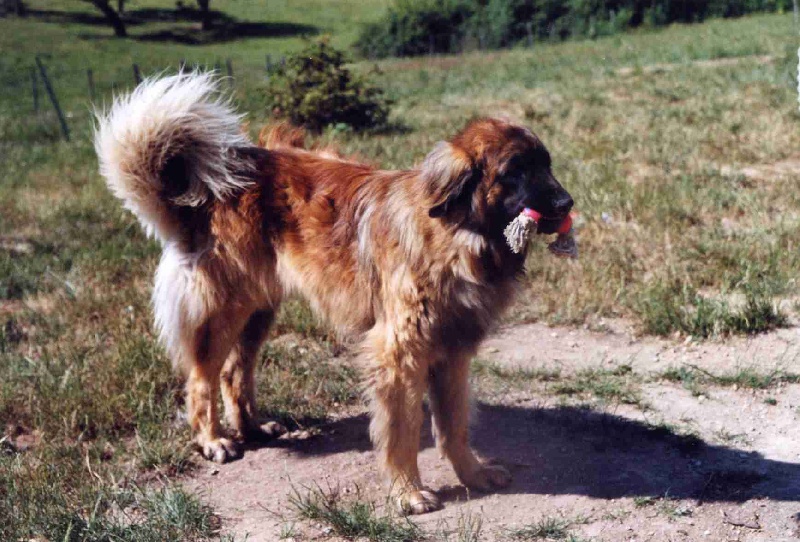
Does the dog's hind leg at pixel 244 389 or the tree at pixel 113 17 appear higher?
the tree at pixel 113 17

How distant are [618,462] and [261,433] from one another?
6.40ft

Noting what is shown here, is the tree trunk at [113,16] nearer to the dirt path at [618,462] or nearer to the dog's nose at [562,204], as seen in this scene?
the dirt path at [618,462]

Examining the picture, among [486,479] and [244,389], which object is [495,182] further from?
[244,389]

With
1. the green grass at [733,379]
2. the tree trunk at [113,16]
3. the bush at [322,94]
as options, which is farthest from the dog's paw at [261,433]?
the tree trunk at [113,16]

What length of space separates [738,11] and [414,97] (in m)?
25.7

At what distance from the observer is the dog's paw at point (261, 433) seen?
188 inches

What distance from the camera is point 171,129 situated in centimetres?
439

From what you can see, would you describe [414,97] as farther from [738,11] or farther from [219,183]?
[738,11]

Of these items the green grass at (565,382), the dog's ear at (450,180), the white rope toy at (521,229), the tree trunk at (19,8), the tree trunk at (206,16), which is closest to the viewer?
the white rope toy at (521,229)

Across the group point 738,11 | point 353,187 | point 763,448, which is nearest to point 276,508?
point 353,187

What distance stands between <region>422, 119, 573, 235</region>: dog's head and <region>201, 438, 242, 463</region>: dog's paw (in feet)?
6.03

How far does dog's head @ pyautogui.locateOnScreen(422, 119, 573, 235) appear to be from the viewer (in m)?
3.51

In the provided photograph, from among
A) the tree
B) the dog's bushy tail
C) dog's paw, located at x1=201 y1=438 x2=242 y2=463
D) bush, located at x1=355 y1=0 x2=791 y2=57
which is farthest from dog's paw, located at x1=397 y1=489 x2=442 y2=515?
the tree

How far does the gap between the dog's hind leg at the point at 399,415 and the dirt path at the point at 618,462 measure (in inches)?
5.6
